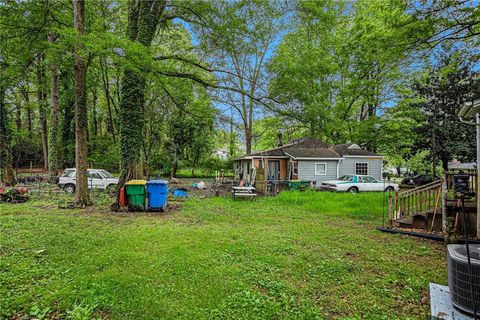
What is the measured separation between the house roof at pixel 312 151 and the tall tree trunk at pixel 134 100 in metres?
9.74

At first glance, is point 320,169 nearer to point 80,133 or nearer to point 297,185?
point 297,185

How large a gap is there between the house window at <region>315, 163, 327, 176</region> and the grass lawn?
11441 millimetres

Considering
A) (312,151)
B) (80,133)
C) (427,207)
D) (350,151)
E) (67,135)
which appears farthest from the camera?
(67,135)

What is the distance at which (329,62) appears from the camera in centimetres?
2075

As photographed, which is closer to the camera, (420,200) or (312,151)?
(420,200)

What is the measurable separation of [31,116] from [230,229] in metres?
35.5

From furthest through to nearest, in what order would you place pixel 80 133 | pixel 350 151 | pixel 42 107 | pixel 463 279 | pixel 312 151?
pixel 42 107 < pixel 350 151 < pixel 312 151 < pixel 80 133 < pixel 463 279

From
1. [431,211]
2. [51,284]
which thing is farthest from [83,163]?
[431,211]

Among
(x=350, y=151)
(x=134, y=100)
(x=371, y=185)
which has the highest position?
(x=134, y=100)

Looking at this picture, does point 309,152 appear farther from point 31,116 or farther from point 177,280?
point 31,116

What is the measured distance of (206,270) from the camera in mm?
3922

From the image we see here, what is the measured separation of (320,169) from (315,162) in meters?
0.72

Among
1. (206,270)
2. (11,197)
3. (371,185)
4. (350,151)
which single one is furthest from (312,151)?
(11,197)

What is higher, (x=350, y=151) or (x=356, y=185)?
(x=350, y=151)
